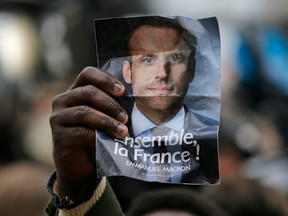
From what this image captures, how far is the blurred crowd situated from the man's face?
1626 millimetres

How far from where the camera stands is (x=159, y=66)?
2701 millimetres

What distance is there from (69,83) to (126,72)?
519 cm

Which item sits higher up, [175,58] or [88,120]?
[175,58]

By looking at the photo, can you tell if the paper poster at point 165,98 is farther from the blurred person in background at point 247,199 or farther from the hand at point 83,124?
the blurred person in background at point 247,199

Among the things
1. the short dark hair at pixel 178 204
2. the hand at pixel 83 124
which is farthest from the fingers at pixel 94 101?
the short dark hair at pixel 178 204

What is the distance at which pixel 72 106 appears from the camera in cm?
280

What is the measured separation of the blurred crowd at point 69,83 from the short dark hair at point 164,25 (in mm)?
1671

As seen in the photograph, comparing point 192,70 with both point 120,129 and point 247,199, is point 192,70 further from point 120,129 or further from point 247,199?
point 247,199

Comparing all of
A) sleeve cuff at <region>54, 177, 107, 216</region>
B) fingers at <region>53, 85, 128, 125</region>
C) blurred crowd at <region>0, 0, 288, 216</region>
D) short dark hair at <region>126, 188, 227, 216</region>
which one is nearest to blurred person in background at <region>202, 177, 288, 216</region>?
blurred crowd at <region>0, 0, 288, 216</region>

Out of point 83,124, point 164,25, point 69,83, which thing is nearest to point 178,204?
point 83,124

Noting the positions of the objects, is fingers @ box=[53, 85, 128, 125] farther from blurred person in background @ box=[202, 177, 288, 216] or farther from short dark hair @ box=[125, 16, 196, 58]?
blurred person in background @ box=[202, 177, 288, 216]

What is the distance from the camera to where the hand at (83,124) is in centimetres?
271

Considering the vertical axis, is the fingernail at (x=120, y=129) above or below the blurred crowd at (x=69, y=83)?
above

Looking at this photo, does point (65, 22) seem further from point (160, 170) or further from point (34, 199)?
point (160, 170)
